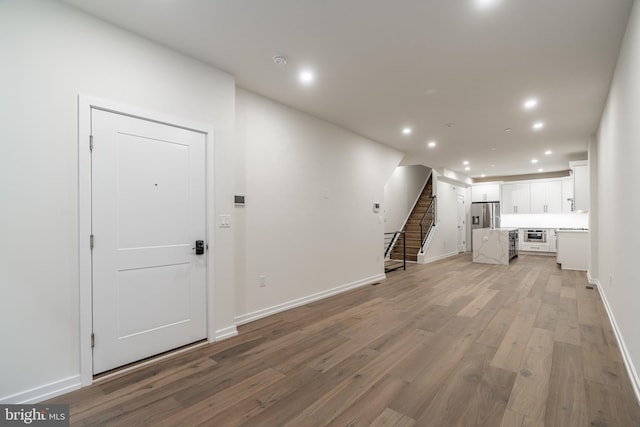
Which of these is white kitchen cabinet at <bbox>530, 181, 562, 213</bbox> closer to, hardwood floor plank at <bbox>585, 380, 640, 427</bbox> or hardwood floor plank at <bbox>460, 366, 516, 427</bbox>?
hardwood floor plank at <bbox>585, 380, 640, 427</bbox>

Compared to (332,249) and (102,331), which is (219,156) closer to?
(102,331)

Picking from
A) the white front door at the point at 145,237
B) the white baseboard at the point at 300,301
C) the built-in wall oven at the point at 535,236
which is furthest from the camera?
the built-in wall oven at the point at 535,236

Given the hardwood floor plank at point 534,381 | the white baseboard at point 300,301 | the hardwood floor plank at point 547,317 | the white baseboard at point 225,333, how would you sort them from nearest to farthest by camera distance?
the hardwood floor plank at point 534,381 < the white baseboard at point 225,333 < the hardwood floor plank at point 547,317 < the white baseboard at point 300,301

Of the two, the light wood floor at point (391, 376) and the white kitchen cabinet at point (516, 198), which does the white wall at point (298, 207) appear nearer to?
the light wood floor at point (391, 376)

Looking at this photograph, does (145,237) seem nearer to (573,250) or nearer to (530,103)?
(530,103)

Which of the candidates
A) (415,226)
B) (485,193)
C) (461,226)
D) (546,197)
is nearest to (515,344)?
(415,226)

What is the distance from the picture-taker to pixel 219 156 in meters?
3.19

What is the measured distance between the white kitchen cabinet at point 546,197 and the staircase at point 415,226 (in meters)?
3.62

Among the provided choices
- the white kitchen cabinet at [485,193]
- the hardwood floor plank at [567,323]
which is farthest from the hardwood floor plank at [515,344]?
the white kitchen cabinet at [485,193]

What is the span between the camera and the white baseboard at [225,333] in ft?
10.2

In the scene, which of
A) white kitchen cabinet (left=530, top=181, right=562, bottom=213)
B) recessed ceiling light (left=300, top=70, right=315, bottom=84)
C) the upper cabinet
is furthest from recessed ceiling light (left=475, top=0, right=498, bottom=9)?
white kitchen cabinet (left=530, top=181, right=562, bottom=213)

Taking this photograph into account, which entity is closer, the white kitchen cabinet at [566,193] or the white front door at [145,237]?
the white front door at [145,237]

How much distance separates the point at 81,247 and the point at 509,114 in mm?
5507

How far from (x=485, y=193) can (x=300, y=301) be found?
9.79 metres
